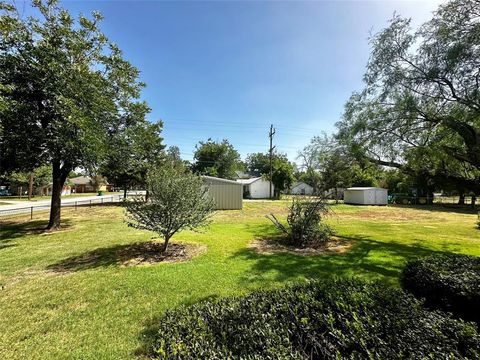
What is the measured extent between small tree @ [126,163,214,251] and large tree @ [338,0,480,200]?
557 cm

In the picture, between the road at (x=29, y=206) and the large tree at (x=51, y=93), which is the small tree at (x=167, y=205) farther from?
the road at (x=29, y=206)

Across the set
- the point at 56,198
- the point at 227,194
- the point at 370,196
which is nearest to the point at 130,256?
the point at 56,198

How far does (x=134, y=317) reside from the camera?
365 cm

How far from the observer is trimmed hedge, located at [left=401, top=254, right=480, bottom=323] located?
3062mm

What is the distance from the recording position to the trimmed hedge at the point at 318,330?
206cm

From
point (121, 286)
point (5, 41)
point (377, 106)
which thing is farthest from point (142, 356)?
point (5, 41)

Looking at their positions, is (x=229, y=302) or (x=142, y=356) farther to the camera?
(x=229, y=302)

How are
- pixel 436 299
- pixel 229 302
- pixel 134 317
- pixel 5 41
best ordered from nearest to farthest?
1. pixel 229 302
2. pixel 436 299
3. pixel 134 317
4. pixel 5 41

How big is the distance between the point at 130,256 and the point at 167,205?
5.93ft

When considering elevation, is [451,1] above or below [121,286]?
above

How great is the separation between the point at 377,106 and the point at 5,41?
12.9 m

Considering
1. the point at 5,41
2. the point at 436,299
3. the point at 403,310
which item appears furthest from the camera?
the point at 5,41

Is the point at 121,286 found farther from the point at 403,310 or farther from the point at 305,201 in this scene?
the point at 305,201

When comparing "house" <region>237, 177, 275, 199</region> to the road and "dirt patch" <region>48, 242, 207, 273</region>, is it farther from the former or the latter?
"dirt patch" <region>48, 242, 207, 273</region>
